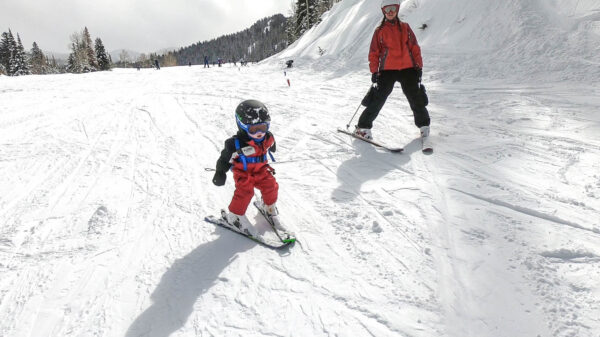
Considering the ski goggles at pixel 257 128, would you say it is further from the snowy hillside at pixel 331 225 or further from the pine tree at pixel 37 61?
the pine tree at pixel 37 61

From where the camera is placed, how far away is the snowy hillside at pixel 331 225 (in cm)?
223

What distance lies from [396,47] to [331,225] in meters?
2.88

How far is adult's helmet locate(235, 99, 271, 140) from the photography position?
2980mm

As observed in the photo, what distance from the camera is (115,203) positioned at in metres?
3.78

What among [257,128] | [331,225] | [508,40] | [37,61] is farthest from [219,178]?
[37,61]

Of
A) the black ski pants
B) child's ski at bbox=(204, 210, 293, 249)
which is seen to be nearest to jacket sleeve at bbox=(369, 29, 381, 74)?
the black ski pants

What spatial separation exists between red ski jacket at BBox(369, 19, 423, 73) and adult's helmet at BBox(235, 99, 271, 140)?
2.56 meters

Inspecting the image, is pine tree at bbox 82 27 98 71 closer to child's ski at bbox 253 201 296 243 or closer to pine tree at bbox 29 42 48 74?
pine tree at bbox 29 42 48 74

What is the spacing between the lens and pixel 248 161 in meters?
3.13

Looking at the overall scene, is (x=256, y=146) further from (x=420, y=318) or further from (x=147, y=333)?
(x=420, y=318)

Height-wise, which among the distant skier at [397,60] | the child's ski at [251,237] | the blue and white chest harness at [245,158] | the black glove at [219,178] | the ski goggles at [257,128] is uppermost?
the distant skier at [397,60]

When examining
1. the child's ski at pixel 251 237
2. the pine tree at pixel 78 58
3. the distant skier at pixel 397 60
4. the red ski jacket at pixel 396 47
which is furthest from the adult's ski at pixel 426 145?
the pine tree at pixel 78 58

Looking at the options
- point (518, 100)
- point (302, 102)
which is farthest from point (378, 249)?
point (302, 102)

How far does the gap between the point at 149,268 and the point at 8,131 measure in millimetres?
5782
